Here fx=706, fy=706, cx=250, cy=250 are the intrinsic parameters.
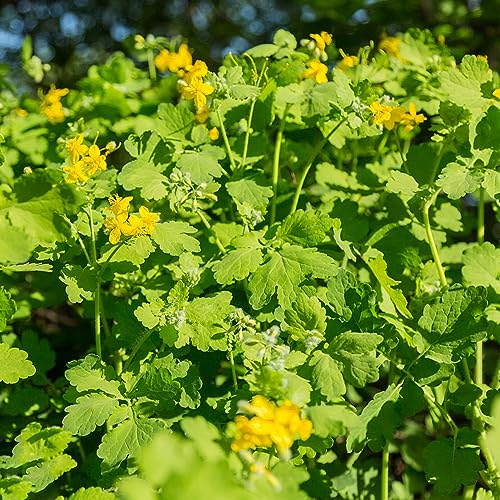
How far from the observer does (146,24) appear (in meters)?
6.64

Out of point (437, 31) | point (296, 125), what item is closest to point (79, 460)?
Answer: point (296, 125)

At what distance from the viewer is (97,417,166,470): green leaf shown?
1312 millimetres

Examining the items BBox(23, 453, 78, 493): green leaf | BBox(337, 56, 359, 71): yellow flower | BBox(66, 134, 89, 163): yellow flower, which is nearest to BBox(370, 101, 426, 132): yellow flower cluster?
BBox(337, 56, 359, 71): yellow flower

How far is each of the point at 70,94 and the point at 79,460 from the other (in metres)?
1.17

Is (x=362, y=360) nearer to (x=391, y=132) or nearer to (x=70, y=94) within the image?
(x=391, y=132)

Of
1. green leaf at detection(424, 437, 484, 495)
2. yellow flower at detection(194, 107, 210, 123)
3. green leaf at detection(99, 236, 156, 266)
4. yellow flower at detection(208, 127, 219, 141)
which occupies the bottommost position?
green leaf at detection(424, 437, 484, 495)

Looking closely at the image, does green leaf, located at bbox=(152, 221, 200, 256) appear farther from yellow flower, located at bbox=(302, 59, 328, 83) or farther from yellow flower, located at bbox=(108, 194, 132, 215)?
yellow flower, located at bbox=(302, 59, 328, 83)

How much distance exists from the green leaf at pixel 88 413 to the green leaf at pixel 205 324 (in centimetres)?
18

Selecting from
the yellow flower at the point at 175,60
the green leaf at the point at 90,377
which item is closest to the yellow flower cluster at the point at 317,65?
the yellow flower at the point at 175,60

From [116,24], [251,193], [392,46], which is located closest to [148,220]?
[251,193]

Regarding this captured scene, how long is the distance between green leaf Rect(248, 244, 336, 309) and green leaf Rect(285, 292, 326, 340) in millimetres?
60

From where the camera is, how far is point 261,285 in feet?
4.77

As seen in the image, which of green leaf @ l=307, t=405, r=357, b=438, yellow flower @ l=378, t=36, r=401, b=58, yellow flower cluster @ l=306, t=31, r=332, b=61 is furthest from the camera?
yellow flower @ l=378, t=36, r=401, b=58

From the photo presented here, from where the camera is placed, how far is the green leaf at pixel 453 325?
1.41m
